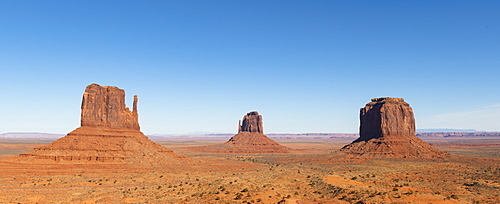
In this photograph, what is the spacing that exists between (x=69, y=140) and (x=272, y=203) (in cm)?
5411

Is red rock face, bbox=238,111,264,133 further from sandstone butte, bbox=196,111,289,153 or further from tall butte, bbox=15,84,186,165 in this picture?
tall butte, bbox=15,84,186,165

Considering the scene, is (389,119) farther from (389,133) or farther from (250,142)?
(250,142)

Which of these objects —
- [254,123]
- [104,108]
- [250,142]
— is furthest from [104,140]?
[254,123]

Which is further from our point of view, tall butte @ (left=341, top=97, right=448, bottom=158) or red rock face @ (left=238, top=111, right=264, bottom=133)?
red rock face @ (left=238, top=111, right=264, bottom=133)

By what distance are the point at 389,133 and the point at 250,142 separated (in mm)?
72912

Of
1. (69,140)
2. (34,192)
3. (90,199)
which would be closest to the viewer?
(90,199)

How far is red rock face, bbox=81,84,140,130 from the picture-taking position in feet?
238

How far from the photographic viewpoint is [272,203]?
30.2m

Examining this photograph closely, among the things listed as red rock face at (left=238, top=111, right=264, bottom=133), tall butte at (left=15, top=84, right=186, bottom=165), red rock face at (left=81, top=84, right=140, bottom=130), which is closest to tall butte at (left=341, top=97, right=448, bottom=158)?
tall butte at (left=15, top=84, right=186, bottom=165)

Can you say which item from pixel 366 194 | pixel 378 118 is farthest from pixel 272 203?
pixel 378 118

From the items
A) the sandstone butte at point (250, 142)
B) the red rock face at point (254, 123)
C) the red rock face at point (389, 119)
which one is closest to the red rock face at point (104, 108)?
the sandstone butte at point (250, 142)

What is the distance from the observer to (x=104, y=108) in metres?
74.0

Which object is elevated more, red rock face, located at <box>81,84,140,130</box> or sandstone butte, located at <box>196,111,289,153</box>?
red rock face, located at <box>81,84,140,130</box>

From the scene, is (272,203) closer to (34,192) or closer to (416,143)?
(34,192)
